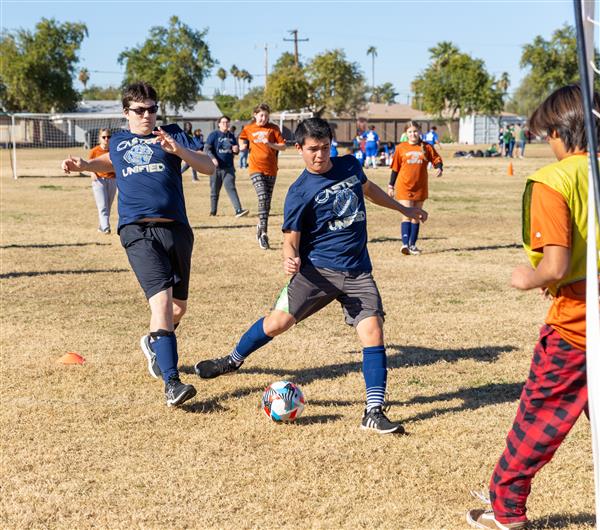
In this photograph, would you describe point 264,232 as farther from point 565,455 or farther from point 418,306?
point 565,455

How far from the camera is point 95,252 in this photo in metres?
13.9

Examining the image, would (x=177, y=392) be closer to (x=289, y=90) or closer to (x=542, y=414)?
(x=542, y=414)

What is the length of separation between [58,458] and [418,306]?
5251 mm

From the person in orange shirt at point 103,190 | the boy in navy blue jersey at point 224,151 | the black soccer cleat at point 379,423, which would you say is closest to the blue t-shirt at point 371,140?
the boy in navy blue jersey at point 224,151

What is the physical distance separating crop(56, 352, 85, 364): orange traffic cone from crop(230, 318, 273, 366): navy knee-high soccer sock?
1521 millimetres

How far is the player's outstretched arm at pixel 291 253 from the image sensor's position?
560cm

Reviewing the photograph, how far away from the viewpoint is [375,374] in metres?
5.62

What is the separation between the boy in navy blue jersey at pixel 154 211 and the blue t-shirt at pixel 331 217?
0.90 metres

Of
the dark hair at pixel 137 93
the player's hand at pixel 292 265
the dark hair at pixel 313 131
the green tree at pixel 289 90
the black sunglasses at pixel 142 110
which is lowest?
the player's hand at pixel 292 265

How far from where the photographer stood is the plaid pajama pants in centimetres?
369

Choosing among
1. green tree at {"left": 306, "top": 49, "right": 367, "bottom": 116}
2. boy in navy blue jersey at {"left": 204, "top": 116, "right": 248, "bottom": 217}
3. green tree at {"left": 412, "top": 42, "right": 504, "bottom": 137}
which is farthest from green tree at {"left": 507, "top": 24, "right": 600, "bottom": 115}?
boy in navy blue jersey at {"left": 204, "top": 116, "right": 248, "bottom": 217}

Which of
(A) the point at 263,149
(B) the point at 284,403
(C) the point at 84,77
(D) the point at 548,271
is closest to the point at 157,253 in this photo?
(B) the point at 284,403

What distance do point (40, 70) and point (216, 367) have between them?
258 feet

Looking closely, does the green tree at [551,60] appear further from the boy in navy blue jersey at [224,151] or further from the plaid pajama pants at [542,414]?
the plaid pajama pants at [542,414]
